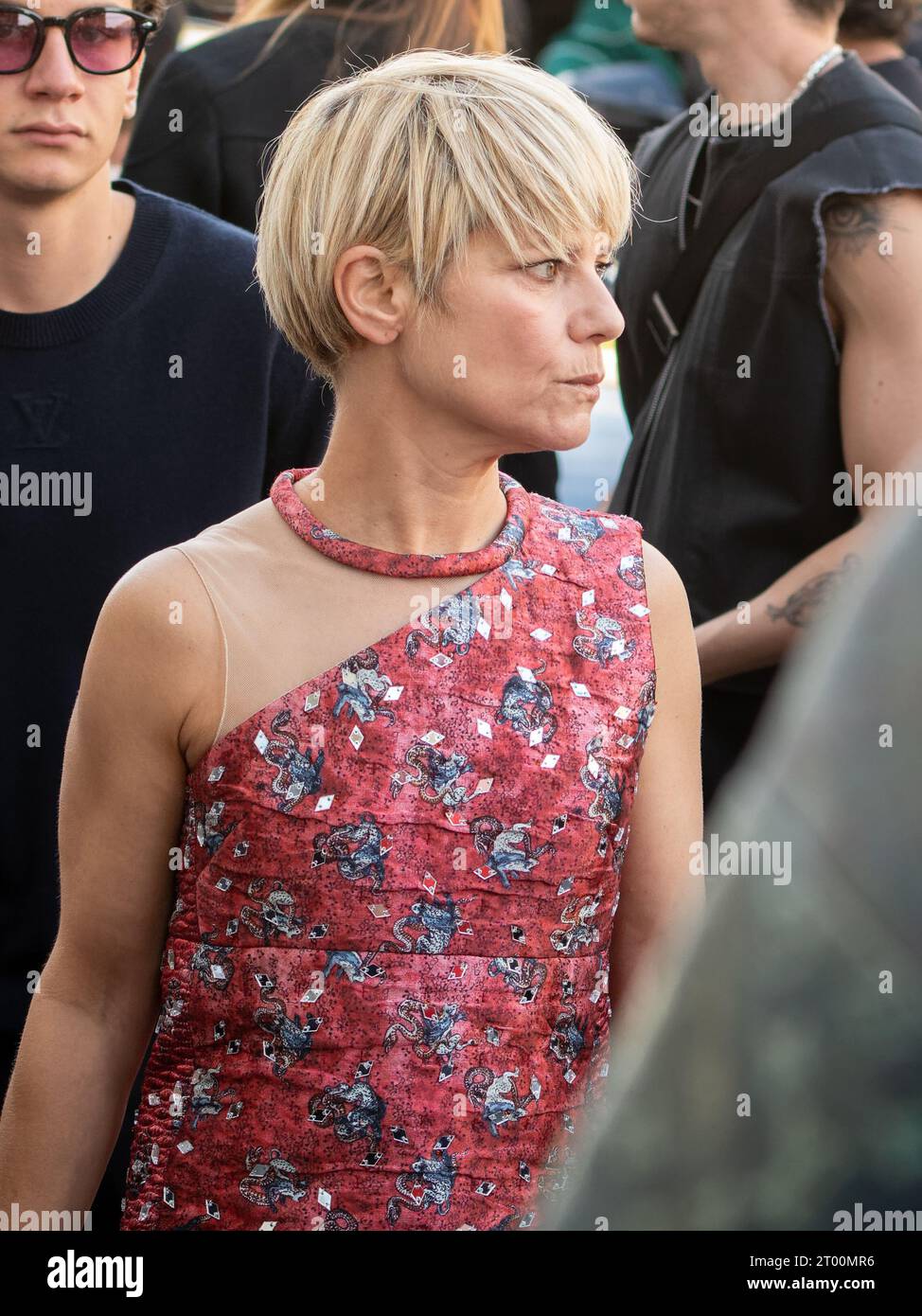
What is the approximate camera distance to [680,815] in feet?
6.24

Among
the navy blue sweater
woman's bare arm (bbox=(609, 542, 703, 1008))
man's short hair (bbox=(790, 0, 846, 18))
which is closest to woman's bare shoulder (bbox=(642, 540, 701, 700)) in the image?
woman's bare arm (bbox=(609, 542, 703, 1008))

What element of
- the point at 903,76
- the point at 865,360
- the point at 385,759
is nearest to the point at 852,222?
the point at 865,360

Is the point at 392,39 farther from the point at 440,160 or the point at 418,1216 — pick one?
the point at 418,1216

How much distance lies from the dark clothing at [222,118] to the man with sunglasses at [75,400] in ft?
2.22

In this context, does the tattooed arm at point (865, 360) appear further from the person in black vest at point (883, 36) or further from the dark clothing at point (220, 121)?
the dark clothing at point (220, 121)

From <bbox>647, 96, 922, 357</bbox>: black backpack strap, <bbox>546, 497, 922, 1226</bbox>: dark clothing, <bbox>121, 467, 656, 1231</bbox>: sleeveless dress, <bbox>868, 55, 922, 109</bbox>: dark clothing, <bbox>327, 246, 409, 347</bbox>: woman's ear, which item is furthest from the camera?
<bbox>868, 55, 922, 109</bbox>: dark clothing

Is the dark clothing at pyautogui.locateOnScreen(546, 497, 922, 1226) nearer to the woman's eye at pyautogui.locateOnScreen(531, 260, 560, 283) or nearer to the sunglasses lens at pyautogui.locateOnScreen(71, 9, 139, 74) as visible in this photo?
the woman's eye at pyautogui.locateOnScreen(531, 260, 560, 283)

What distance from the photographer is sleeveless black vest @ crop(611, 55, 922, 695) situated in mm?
2701

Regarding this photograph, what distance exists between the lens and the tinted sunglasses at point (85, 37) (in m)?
2.16

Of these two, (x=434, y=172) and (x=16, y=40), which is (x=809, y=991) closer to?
(x=434, y=172)

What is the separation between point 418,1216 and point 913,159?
1.80 m

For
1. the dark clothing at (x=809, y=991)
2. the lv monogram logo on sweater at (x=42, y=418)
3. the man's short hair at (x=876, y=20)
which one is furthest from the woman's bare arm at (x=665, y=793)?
the man's short hair at (x=876, y=20)

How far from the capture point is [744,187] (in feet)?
9.33

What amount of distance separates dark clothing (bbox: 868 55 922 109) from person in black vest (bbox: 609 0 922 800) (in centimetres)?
34
